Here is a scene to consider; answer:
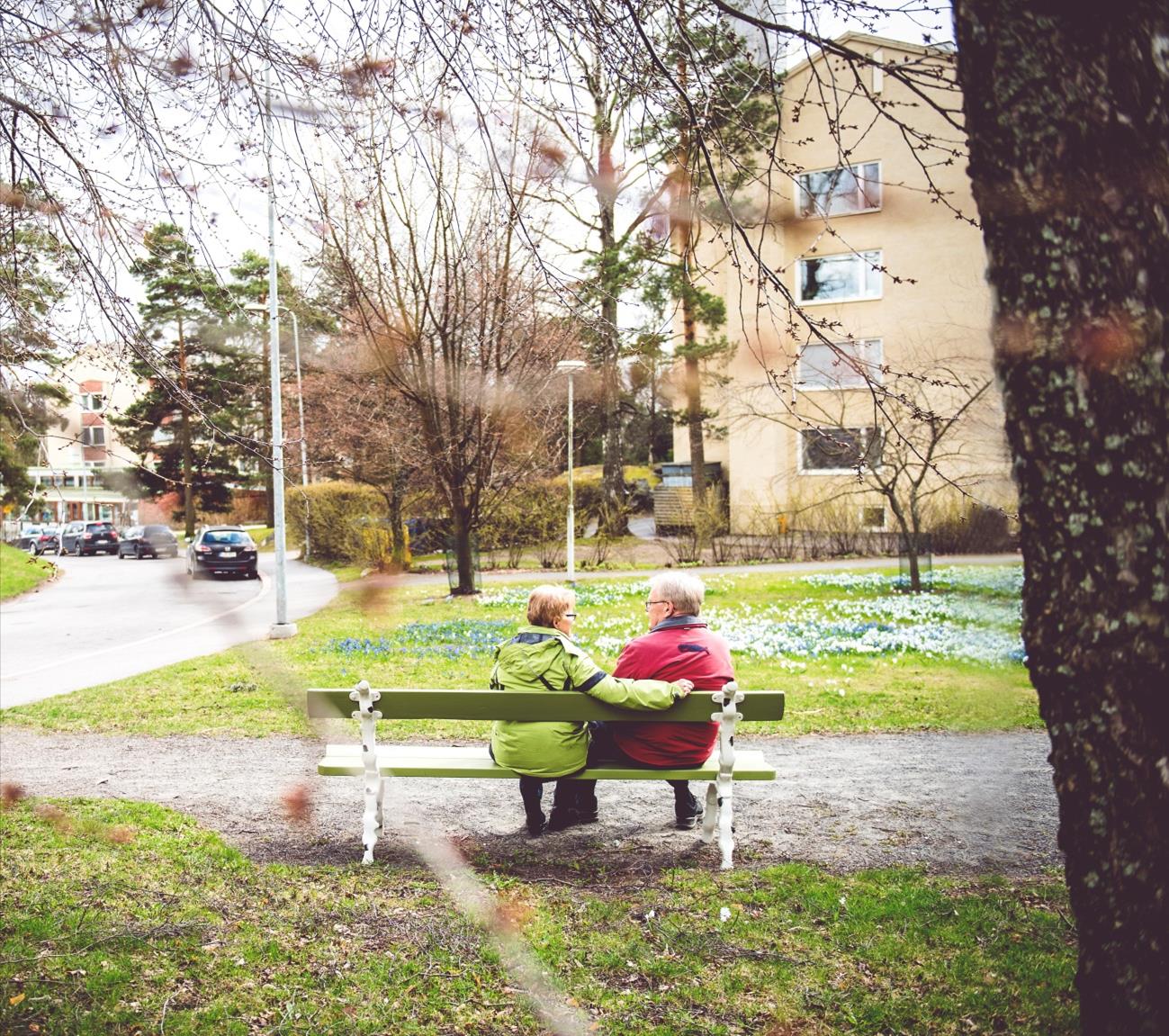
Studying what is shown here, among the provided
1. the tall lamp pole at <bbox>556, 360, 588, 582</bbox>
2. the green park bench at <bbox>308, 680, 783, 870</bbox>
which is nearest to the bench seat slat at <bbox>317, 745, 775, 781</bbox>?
the green park bench at <bbox>308, 680, 783, 870</bbox>

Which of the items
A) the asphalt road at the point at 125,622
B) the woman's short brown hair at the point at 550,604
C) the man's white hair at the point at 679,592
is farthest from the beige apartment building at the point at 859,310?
the asphalt road at the point at 125,622

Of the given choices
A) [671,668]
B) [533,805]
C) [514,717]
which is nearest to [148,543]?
[533,805]

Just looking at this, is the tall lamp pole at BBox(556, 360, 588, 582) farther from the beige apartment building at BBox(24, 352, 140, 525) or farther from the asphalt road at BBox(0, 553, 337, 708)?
the beige apartment building at BBox(24, 352, 140, 525)

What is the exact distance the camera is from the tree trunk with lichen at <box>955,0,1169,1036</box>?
1904 millimetres

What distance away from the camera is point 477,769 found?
456 cm

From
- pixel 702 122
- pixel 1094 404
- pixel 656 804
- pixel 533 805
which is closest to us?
pixel 1094 404

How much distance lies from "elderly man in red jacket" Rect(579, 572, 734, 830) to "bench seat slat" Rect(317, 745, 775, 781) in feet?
0.22

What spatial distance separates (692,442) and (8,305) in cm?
2600

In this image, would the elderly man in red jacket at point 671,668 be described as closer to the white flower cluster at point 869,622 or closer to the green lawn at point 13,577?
the white flower cluster at point 869,622

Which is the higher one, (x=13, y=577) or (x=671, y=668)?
(x=671, y=668)

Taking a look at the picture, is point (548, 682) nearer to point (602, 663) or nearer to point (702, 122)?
point (702, 122)

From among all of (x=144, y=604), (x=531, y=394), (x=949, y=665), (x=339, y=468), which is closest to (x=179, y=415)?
(x=949, y=665)

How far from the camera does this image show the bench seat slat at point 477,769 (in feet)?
14.8

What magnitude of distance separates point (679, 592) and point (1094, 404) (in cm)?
290
